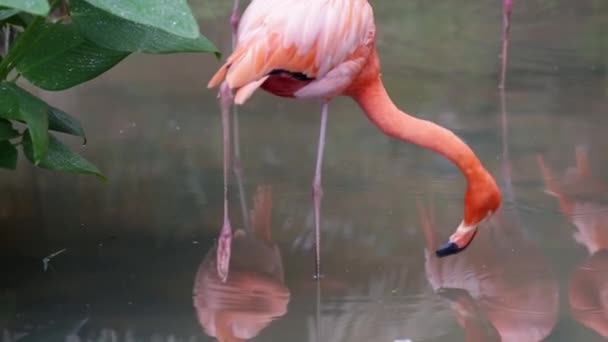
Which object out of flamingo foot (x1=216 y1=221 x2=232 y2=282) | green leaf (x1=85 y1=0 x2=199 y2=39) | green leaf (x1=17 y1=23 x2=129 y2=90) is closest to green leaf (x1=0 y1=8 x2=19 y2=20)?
green leaf (x1=17 y1=23 x2=129 y2=90)

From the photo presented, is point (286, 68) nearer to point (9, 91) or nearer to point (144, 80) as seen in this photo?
point (9, 91)

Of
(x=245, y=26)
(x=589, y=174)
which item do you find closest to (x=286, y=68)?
(x=245, y=26)

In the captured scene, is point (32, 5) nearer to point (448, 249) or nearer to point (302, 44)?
point (302, 44)

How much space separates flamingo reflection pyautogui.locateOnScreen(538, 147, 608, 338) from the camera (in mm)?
2473

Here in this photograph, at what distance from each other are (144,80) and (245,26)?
180 centimetres

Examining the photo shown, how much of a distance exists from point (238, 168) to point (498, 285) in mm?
1109

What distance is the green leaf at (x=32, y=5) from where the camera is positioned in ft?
5.06

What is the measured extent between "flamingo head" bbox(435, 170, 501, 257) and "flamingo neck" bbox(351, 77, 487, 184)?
0.07 feet

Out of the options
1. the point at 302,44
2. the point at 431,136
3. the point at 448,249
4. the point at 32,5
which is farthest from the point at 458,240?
the point at 32,5

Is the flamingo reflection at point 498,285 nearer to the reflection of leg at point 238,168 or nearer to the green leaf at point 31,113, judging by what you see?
the reflection of leg at point 238,168

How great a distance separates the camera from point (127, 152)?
3.47 m

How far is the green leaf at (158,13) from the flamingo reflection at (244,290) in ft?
2.83

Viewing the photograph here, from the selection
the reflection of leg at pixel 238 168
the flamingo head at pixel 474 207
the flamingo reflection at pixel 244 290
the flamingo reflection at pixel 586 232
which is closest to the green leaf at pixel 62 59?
the flamingo reflection at pixel 244 290

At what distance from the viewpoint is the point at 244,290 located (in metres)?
2.53
